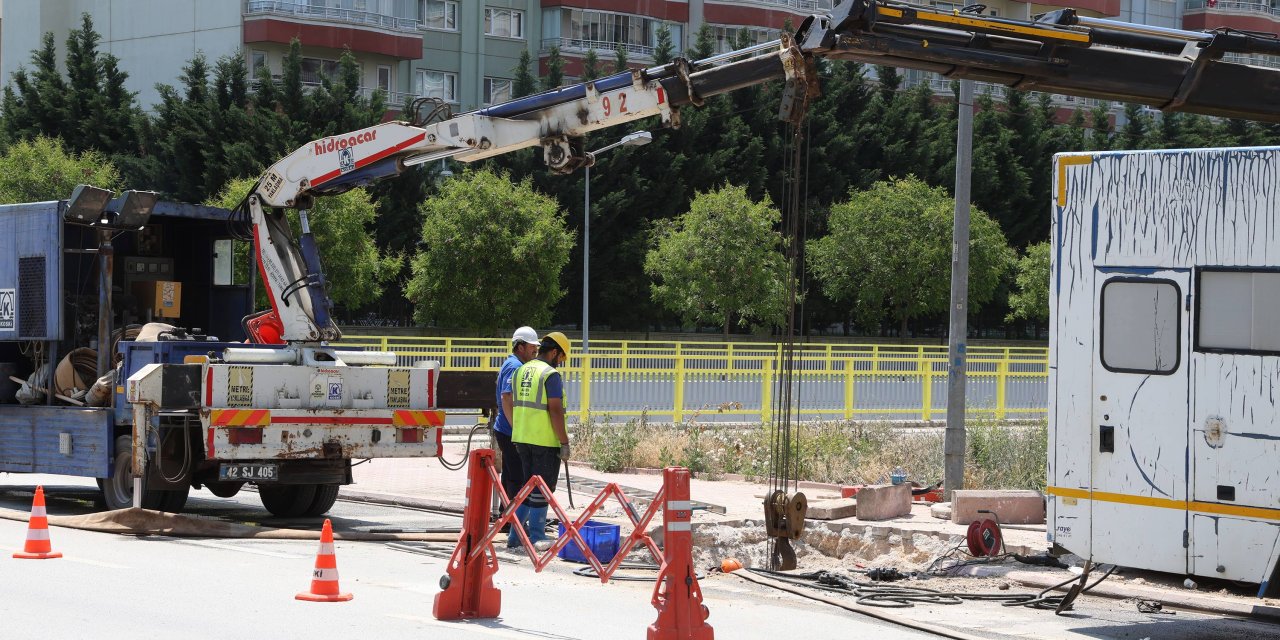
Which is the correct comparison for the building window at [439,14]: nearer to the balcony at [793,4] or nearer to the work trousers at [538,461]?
the balcony at [793,4]

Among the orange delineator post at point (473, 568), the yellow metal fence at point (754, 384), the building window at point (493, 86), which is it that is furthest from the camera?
the building window at point (493, 86)

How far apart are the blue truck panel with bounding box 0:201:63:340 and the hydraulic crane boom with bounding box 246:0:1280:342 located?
3830mm

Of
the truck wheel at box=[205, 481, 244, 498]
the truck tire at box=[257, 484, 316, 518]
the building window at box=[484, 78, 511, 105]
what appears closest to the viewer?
the truck tire at box=[257, 484, 316, 518]

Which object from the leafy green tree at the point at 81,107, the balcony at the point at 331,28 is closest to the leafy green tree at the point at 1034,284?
the balcony at the point at 331,28

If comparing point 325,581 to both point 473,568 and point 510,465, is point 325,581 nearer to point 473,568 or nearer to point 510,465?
point 473,568

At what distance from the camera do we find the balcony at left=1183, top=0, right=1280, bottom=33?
74188 mm

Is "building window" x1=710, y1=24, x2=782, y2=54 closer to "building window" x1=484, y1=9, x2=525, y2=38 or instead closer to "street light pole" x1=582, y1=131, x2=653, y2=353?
"building window" x1=484, y1=9, x2=525, y2=38

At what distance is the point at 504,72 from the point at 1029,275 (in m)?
22.4

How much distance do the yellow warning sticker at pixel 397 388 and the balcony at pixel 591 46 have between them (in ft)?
157

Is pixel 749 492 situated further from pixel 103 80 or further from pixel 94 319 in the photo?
pixel 103 80

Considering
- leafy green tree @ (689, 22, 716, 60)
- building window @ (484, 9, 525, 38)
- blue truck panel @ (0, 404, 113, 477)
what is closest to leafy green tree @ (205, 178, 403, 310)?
leafy green tree @ (689, 22, 716, 60)

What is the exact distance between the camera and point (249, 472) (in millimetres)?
13250

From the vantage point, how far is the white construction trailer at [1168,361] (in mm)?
8430

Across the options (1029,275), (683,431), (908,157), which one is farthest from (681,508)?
(908,157)
